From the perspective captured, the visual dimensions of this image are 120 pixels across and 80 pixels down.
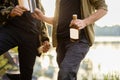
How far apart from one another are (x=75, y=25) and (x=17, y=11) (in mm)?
584

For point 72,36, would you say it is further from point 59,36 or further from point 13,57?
point 13,57

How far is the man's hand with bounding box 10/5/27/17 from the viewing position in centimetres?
407

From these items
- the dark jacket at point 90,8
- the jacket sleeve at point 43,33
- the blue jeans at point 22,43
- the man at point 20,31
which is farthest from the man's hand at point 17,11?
the dark jacket at point 90,8

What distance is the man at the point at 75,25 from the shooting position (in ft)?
12.1

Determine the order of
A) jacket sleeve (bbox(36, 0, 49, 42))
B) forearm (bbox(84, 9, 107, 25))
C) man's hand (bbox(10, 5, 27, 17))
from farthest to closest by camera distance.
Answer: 1. jacket sleeve (bbox(36, 0, 49, 42))
2. man's hand (bbox(10, 5, 27, 17))
3. forearm (bbox(84, 9, 107, 25))

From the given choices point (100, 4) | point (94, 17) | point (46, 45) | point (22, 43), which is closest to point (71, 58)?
point (94, 17)

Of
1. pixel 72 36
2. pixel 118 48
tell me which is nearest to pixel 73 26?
pixel 72 36

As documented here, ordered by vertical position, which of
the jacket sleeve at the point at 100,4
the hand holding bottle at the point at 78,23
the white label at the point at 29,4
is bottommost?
the hand holding bottle at the point at 78,23

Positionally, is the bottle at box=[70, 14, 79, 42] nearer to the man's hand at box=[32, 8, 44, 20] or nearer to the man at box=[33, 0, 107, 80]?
the man at box=[33, 0, 107, 80]

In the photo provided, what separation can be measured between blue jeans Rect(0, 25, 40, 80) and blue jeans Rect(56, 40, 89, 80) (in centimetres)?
36

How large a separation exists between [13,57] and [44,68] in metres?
1.58

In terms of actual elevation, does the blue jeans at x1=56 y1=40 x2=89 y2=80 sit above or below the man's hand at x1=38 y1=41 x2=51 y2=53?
above

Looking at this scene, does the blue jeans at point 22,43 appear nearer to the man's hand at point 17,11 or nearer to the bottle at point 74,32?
the man's hand at point 17,11

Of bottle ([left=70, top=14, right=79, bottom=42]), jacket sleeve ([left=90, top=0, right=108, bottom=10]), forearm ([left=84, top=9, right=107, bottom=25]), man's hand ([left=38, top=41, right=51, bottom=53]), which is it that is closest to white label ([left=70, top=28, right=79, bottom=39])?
bottle ([left=70, top=14, right=79, bottom=42])
